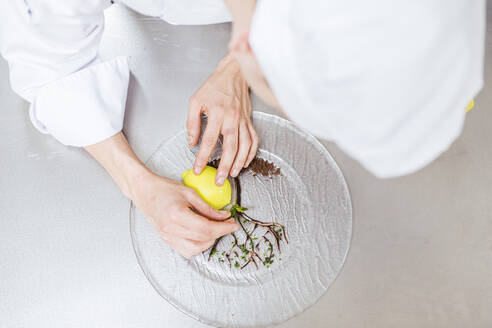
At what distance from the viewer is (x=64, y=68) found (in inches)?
25.5

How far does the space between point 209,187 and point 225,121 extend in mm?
133

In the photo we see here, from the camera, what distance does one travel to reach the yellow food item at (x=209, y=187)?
0.68 metres

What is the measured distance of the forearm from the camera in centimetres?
67

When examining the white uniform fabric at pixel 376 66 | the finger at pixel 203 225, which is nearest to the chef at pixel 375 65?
the white uniform fabric at pixel 376 66

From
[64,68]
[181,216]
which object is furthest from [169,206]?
[64,68]

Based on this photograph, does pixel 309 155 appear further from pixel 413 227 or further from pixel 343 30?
pixel 343 30

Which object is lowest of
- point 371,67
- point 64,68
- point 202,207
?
point 202,207

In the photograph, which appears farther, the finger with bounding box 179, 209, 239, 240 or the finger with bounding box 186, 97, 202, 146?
the finger with bounding box 186, 97, 202, 146

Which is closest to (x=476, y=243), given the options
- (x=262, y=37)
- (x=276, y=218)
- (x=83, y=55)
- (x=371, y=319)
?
(x=371, y=319)

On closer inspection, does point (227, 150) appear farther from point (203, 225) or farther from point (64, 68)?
point (64, 68)

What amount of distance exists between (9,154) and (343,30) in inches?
29.5

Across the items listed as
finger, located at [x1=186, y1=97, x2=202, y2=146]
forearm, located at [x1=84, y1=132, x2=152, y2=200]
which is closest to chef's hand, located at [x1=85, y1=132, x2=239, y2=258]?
forearm, located at [x1=84, y1=132, x2=152, y2=200]

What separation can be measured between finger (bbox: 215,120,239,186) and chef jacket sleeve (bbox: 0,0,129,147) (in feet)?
0.65

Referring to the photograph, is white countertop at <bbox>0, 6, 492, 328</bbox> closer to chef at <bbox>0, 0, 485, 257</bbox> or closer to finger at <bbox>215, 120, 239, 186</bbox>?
finger at <bbox>215, 120, 239, 186</bbox>
